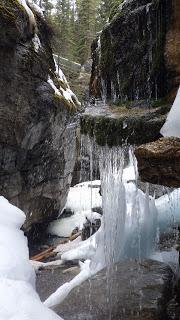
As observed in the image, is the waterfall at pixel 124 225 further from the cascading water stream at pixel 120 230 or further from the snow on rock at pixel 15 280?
the snow on rock at pixel 15 280

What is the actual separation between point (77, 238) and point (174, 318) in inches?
460

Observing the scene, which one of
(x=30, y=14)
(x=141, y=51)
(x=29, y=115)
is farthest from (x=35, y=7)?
(x=141, y=51)

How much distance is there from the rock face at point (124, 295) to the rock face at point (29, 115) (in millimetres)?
9060

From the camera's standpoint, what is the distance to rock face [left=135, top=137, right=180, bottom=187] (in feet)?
17.9

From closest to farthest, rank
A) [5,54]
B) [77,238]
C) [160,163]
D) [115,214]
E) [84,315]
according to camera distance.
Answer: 1. [160,163]
2. [84,315]
3. [115,214]
4. [5,54]
5. [77,238]

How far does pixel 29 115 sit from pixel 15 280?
37.5 ft

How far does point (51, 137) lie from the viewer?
64.0 ft

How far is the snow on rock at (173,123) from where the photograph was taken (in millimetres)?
5148

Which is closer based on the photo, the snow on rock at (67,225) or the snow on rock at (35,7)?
the snow on rock at (35,7)

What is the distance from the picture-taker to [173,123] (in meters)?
5.45

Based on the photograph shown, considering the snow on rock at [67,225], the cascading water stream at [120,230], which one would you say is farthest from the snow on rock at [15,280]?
the snow on rock at [67,225]

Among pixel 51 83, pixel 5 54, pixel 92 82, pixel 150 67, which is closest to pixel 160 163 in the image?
pixel 150 67

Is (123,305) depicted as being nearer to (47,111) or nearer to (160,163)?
(160,163)

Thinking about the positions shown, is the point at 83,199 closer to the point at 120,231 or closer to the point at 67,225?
the point at 67,225
